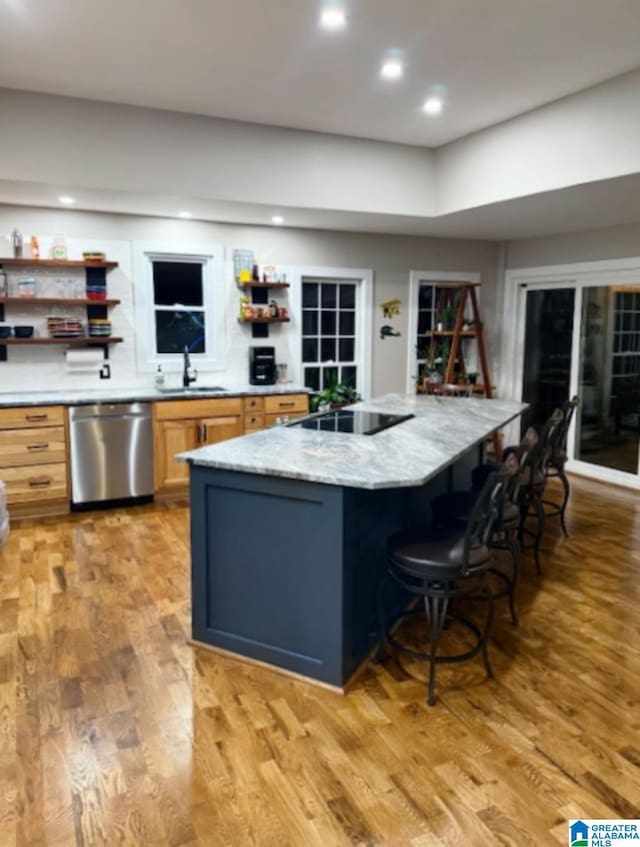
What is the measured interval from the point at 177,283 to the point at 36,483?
215cm

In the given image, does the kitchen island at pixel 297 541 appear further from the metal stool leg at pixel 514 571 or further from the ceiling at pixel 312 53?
the ceiling at pixel 312 53

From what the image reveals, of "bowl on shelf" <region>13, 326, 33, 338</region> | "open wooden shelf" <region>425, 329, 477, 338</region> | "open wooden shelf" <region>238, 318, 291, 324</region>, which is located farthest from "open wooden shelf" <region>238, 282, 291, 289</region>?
"bowl on shelf" <region>13, 326, 33, 338</region>

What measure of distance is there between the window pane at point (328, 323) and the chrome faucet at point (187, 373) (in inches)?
56.7

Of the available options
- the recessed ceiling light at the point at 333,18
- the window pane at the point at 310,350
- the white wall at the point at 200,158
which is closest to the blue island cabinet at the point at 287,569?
the recessed ceiling light at the point at 333,18

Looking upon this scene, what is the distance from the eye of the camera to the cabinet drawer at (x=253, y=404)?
534cm

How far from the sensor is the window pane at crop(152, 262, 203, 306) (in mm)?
5539

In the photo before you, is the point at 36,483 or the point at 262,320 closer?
the point at 36,483

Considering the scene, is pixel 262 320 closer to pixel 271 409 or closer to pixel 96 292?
pixel 271 409

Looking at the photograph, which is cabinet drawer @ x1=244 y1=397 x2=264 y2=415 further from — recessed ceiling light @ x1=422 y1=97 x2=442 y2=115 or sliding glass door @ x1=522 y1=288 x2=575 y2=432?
sliding glass door @ x1=522 y1=288 x2=575 y2=432

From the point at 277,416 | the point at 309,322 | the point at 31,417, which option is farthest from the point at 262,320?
the point at 31,417

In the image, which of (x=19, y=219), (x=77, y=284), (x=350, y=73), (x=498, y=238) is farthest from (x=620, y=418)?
(x=19, y=219)

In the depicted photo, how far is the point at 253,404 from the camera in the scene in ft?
17.6

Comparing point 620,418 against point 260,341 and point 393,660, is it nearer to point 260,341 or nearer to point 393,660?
point 260,341

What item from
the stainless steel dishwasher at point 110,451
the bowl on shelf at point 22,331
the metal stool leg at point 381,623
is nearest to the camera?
the metal stool leg at point 381,623
